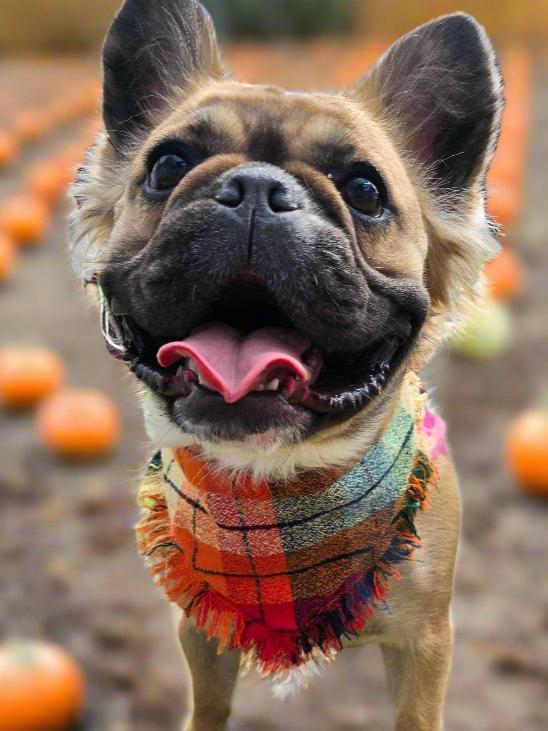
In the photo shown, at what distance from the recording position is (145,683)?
336 centimetres

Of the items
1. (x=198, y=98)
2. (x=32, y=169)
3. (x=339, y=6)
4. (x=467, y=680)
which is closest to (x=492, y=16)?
(x=32, y=169)

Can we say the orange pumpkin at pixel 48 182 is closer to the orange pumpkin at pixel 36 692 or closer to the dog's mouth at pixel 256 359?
the orange pumpkin at pixel 36 692

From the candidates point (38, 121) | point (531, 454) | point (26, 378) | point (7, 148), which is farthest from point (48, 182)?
point (531, 454)

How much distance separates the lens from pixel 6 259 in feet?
24.6

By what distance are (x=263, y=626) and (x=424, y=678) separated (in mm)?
331

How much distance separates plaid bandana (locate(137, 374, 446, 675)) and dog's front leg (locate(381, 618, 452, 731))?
14 centimetres

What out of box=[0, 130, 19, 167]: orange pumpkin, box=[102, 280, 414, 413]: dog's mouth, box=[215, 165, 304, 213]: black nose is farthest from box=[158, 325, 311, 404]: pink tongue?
box=[0, 130, 19, 167]: orange pumpkin

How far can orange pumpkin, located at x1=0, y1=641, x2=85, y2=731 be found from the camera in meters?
3.38

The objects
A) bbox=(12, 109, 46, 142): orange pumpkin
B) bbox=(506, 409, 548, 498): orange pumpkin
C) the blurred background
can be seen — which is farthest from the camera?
bbox=(12, 109, 46, 142): orange pumpkin

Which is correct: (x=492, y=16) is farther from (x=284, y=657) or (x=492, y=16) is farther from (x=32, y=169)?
(x=284, y=657)

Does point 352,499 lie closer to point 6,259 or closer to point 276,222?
point 276,222

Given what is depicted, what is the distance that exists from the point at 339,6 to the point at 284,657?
17924mm

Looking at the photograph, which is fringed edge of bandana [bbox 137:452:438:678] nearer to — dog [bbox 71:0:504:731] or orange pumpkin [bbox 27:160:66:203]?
dog [bbox 71:0:504:731]

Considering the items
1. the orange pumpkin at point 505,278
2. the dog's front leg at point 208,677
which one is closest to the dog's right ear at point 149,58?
the dog's front leg at point 208,677
